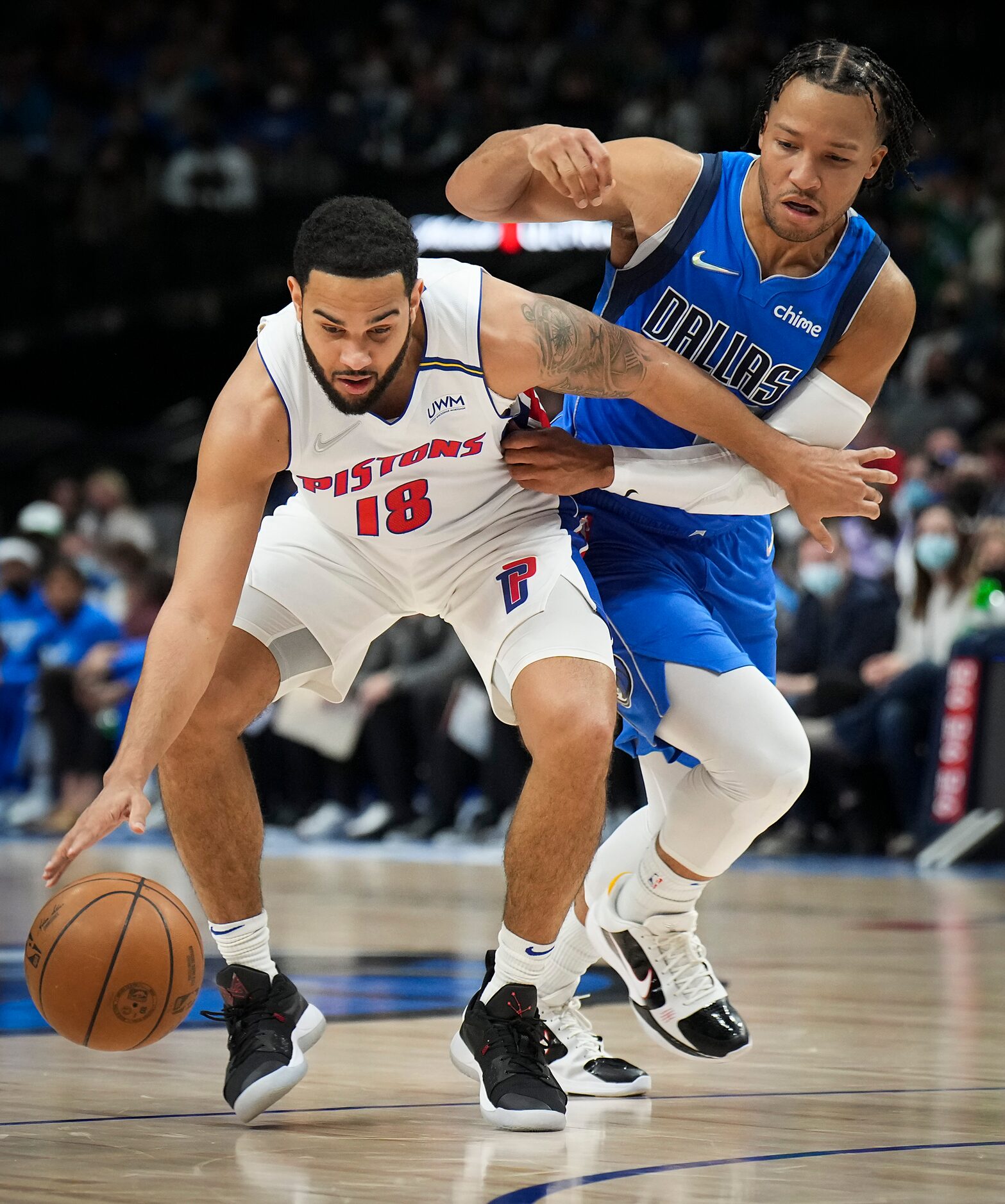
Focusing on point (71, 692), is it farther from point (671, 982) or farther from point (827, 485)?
point (827, 485)

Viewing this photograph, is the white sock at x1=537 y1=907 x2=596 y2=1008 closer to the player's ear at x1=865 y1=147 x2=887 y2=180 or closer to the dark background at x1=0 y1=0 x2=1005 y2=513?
the player's ear at x1=865 y1=147 x2=887 y2=180

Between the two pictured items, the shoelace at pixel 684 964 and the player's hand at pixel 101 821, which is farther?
the shoelace at pixel 684 964

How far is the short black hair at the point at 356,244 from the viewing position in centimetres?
353

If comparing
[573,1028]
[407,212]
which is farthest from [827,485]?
[407,212]

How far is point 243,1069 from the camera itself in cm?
357

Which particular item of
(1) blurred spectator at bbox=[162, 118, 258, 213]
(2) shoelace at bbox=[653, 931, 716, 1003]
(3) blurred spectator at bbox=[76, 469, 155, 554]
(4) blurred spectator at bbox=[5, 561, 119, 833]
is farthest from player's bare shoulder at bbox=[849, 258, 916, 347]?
(1) blurred spectator at bbox=[162, 118, 258, 213]

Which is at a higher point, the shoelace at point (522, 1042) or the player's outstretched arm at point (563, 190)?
the player's outstretched arm at point (563, 190)

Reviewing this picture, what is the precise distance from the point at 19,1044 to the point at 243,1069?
3.43ft

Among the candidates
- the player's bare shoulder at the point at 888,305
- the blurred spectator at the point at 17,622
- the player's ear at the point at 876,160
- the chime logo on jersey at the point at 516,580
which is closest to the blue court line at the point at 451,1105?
the chime logo on jersey at the point at 516,580

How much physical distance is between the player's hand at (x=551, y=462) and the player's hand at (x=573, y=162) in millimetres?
554

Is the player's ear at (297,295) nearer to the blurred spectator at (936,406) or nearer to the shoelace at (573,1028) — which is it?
the shoelace at (573,1028)

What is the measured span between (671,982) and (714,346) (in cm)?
152

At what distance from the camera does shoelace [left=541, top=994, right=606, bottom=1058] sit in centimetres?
416

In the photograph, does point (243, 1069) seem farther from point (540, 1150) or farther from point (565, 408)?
point (565, 408)
